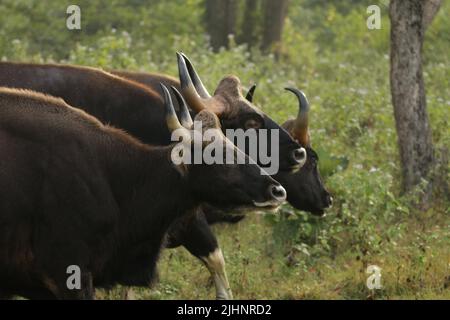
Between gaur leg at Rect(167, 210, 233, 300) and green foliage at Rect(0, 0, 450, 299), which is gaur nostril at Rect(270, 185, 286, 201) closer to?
gaur leg at Rect(167, 210, 233, 300)

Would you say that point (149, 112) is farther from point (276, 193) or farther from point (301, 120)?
point (276, 193)


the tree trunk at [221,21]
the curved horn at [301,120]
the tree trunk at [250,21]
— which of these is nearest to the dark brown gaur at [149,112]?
the curved horn at [301,120]

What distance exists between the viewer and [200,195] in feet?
29.0

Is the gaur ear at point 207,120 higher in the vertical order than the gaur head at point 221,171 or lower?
higher

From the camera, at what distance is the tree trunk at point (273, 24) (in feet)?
69.3

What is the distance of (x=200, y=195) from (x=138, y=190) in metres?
0.49

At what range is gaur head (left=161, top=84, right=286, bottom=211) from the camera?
8648 millimetres

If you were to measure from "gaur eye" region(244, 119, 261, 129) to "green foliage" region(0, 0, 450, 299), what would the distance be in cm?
160

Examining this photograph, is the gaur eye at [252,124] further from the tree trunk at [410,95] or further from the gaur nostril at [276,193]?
the tree trunk at [410,95]

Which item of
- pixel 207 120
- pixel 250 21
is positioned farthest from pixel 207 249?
pixel 250 21

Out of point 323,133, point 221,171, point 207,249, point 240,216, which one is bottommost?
point 207,249

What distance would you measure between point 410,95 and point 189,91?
3568 mm

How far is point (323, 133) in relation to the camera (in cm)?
1398

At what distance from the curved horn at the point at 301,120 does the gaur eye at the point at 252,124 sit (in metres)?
0.75
